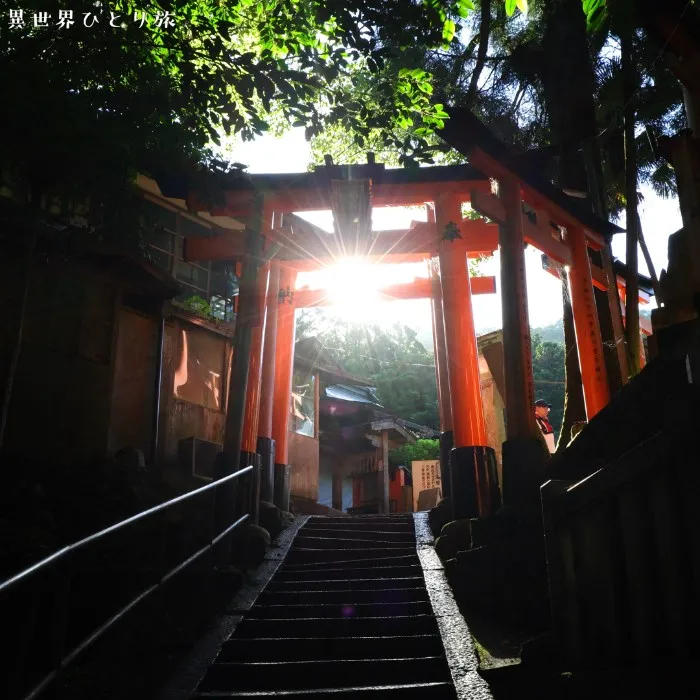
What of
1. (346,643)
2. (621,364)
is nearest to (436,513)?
(621,364)

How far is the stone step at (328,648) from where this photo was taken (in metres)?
5.16

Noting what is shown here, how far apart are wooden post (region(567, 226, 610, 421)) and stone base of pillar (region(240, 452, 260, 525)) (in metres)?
4.90

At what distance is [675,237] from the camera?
17.1ft

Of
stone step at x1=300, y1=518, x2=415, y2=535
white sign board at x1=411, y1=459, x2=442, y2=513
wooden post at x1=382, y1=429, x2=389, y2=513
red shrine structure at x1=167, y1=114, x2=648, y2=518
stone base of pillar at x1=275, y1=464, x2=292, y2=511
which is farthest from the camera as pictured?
wooden post at x1=382, y1=429, x2=389, y2=513

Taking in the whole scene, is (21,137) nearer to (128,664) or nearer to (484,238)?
(128,664)

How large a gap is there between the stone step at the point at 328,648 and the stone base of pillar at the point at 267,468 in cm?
438

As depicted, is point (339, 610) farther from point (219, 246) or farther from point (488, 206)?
point (219, 246)

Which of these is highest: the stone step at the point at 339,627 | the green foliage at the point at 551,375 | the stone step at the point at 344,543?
the green foliage at the point at 551,375

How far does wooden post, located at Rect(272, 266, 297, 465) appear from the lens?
11.7 m

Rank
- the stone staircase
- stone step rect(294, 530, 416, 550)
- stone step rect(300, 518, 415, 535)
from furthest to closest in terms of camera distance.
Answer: stone step rect(300, 518, 415, 535) → stone step rect(294, 530, 416, 550) → the stone staircase

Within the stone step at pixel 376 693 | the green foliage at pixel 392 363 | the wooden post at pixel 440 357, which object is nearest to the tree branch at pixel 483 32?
the wooden post at pixel 440 357

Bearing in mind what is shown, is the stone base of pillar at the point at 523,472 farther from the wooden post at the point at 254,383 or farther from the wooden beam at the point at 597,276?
the wooden beam at the point at 597,276

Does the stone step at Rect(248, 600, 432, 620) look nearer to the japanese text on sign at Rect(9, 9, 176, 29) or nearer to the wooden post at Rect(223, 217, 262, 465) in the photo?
the wooden post at Rect(223, 217, 262, 465)

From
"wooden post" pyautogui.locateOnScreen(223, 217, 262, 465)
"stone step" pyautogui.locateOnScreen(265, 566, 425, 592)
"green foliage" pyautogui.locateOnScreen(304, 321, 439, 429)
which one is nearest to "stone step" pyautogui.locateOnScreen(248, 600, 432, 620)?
"stone step" pyautogui.locateOnScreen(265, 566, 425, 592)
